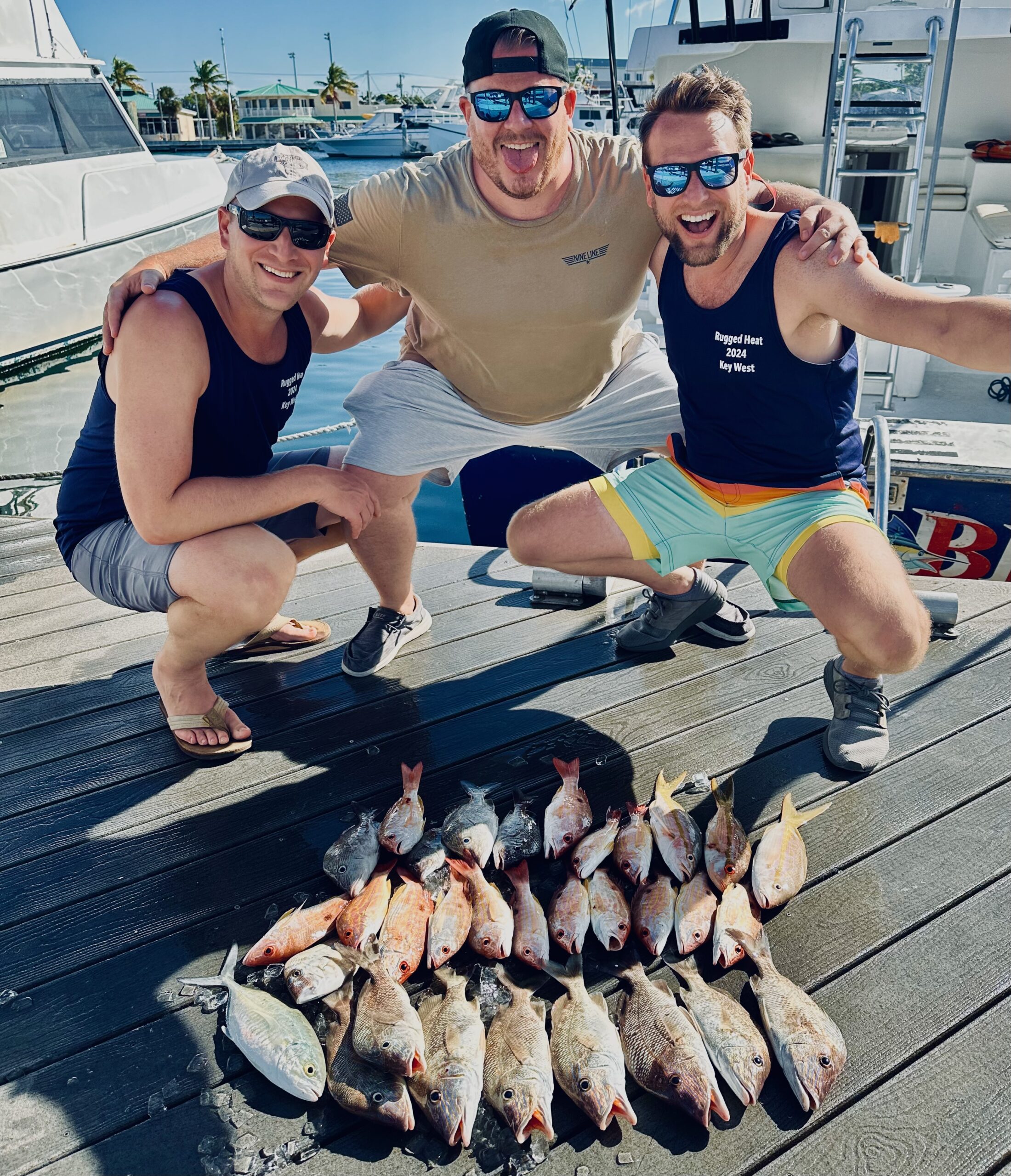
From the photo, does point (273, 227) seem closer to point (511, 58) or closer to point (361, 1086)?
point (511, 58)

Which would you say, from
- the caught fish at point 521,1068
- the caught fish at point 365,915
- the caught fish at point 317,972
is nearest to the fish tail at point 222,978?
the caught fish at point 317,972

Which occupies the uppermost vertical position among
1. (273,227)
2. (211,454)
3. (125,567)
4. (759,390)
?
(273,227)

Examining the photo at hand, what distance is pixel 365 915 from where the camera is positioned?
200 centimetres

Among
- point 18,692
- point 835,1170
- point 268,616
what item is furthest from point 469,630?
point 835,1170

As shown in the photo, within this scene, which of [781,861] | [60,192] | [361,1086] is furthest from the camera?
[60,192]

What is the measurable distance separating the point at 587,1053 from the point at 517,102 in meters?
2.49

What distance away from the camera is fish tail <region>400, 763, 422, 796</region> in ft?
7.68

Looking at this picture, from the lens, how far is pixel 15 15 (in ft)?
33.8

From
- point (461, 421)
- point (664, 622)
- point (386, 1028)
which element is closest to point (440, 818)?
point (386, 1028)

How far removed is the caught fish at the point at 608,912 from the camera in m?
1.94

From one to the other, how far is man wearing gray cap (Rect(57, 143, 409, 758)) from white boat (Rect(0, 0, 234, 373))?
27.8ft

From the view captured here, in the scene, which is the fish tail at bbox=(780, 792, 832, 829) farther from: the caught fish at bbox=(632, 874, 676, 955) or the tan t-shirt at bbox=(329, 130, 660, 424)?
the tan t-shirt at bbox=(329, 130, 660, 424)

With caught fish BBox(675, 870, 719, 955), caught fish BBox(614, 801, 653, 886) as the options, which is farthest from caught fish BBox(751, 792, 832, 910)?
caught fish BBox(614, 801, 653, 886)

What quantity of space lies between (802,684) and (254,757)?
1665mm
